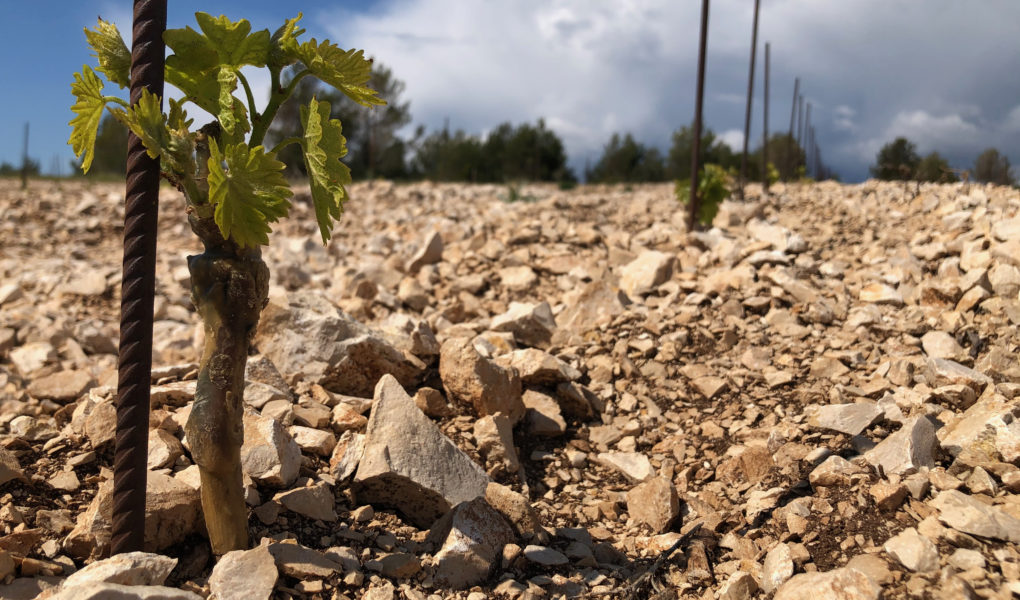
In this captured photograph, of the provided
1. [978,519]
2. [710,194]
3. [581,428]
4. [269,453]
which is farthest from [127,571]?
[710,194]

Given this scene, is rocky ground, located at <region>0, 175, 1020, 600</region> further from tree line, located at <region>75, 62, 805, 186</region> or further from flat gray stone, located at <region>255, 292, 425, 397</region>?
tree line, located at <region>75, 62, 805, 186</region>

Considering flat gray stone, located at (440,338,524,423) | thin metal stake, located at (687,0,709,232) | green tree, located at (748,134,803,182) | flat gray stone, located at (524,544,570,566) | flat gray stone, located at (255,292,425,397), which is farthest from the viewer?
green tree, located at (748,134,803,182)

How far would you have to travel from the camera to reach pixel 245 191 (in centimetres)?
166

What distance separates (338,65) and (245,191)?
0.49 m

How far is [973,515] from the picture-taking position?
209cm

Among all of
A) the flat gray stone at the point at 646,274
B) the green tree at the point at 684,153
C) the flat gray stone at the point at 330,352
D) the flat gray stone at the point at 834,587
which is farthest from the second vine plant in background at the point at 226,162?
the green tree at the point at 684,153

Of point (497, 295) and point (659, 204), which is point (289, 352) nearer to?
point (497, 295)

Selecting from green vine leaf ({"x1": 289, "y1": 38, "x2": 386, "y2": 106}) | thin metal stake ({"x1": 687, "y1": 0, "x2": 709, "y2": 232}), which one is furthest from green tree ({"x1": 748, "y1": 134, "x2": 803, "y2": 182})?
green vine leaf ({"x1": 289, "y1": 38, "x2": 386, "y2": 106})

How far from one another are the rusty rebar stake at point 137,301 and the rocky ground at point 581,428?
146 mm

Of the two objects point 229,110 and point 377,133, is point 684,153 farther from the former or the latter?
point 229,110

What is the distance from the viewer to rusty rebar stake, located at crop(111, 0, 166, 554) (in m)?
1.82

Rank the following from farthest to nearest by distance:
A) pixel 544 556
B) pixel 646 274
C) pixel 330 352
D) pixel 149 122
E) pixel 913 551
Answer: pixel 646 274 → pixel 330 352 → pixel 544 556 → pixel 913 551 → pixel 149 122

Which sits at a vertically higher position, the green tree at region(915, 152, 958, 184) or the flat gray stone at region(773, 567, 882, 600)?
the green tree at region(915, 152, 958, 184)

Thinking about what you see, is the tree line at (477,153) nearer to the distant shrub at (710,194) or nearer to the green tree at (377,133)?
the green tree at (377,133)
